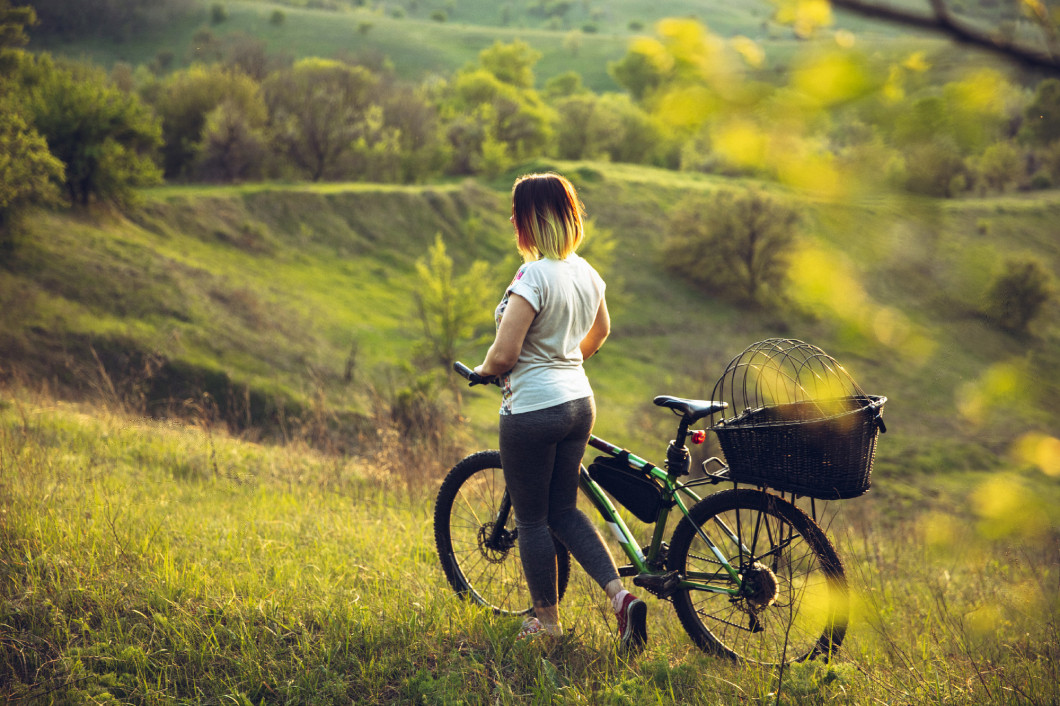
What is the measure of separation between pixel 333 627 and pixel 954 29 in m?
2.97

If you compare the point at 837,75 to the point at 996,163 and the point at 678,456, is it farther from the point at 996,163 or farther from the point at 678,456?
the point at 678,456

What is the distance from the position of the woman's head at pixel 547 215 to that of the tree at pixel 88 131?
66.3 ft

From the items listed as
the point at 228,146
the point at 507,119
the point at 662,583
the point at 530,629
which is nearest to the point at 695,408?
the point at 662,583

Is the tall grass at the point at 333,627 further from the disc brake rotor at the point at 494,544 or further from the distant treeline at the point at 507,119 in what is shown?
the distant treeline at the point at 507,119

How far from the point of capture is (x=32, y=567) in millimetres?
3293

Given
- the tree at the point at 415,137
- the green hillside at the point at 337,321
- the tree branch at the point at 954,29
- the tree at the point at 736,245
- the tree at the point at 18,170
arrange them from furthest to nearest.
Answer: the tree at the point at 415,137
the tree at the point at 736,245
the tree at the point at 18,170
the green hillside at the point at 337,321
the tree branch at the point at 954,29

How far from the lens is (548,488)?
292 cm

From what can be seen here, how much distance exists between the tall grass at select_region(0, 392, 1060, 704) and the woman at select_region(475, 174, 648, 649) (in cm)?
34

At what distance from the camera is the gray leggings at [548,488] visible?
2779 millimetres

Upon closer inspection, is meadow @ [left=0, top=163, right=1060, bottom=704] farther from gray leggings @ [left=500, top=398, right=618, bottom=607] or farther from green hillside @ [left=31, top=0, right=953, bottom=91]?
green hillside @ [left=31, top=0, right=953, bottom=91]

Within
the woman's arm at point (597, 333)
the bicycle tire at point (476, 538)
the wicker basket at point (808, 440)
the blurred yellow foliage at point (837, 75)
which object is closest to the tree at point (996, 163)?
the blurred yellow foliage at point (837, 75)

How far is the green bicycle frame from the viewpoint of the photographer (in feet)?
9.70

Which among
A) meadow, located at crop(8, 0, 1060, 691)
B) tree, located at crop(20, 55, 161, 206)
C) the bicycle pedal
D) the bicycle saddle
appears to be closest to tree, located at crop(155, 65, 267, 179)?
tree, located at crop(20, 55, 161, 206)

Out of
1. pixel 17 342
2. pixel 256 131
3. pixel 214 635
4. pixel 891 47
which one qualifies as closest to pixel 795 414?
pixel 891 47
